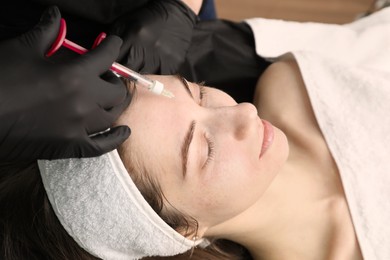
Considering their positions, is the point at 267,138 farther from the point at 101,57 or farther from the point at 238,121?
the point at 101,57

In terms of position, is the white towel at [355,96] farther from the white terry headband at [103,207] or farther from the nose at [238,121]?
the white terry headband at [103,207]

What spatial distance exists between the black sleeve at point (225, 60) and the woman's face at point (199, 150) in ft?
1.36

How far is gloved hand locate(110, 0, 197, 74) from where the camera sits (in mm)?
1335

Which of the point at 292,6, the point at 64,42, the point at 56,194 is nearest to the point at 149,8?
the point at 64,42

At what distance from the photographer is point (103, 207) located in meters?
1.03

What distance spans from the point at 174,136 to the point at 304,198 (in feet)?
1.42

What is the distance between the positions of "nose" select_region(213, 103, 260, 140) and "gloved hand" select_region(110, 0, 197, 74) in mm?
321

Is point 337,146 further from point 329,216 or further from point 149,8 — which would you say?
point 149,8

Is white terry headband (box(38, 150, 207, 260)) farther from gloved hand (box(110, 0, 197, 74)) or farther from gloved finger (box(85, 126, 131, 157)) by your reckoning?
gloved hand (box(110, 0, 197, 74))

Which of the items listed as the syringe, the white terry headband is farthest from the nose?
the white terry headband

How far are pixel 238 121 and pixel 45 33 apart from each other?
0.43 metres

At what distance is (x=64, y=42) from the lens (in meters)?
0.98

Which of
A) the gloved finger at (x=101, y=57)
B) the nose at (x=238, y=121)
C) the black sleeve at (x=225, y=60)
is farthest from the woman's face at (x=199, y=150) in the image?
the black sleeve at (x=225, y=60)

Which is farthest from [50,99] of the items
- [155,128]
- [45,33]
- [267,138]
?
[267,138]
